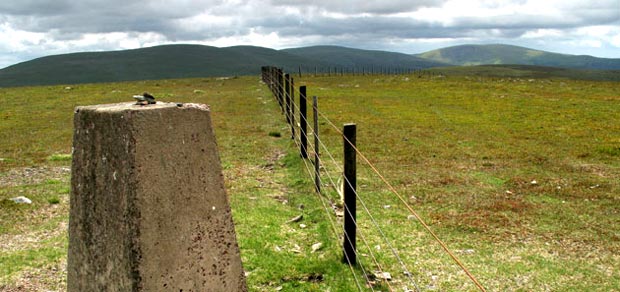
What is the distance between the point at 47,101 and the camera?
33.7 meters

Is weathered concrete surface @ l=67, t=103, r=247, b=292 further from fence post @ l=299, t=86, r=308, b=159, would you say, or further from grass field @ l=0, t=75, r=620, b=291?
fence post @ l=299, t=86, r=308, b=159

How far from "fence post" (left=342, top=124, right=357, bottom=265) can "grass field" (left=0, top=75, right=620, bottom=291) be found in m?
0.31

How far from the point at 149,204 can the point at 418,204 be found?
722 cm

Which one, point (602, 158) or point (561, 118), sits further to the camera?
point (561, 118)

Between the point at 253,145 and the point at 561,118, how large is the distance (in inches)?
592

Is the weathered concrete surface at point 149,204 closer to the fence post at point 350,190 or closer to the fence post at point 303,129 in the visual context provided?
the fence post at point 350,190

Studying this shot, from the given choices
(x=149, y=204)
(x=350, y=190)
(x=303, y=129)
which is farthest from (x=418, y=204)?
(x=149, y=204)

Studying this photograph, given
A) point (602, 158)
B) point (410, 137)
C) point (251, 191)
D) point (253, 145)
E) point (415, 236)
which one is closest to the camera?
point (415, 236)

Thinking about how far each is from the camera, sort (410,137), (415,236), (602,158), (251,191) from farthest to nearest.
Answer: (410,137)
(602,158)
(251,191)
(415,236)

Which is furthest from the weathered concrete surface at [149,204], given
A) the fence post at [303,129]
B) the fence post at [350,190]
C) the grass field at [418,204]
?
the fence post at [303,129]

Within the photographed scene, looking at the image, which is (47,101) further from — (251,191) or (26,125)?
(251,191)

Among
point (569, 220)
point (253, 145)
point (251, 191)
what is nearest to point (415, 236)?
point (569, 220)

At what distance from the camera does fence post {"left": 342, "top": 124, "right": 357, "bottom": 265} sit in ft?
23.0

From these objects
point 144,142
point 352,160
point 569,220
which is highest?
point 144,142
